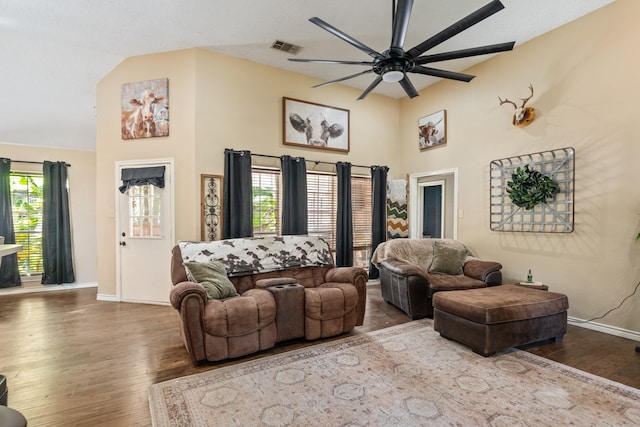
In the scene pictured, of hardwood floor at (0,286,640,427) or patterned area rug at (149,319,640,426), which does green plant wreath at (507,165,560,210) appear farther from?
patterned area rug at (149,319,640,426)

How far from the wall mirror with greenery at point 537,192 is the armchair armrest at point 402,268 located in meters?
1.52

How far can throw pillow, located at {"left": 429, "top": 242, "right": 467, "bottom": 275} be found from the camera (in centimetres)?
433

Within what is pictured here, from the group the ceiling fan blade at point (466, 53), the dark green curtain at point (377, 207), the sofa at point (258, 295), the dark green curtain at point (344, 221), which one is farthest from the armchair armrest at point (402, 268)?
the ceiling fan blade at point (466, 53)

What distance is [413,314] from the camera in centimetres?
382

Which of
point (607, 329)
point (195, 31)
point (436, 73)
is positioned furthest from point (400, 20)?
point (607, 329)

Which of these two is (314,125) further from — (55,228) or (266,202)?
(55,228)

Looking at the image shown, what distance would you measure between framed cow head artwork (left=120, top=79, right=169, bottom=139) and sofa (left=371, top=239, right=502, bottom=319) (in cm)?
378

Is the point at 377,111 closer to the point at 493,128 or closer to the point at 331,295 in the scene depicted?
the point at 493,128

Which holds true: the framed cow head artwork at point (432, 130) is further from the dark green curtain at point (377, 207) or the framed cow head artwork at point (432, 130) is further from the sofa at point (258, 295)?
the sofa at point (258, 295)

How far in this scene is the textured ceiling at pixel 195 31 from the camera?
11.0ft

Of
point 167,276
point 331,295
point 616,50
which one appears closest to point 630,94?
point 616,50

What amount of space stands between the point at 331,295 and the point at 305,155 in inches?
107

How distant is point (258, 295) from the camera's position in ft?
9.82

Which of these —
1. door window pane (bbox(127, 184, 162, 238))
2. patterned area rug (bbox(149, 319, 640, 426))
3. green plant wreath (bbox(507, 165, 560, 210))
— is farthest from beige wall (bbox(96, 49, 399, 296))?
green plant wreath (bbox(507, 165, 560, 210))
